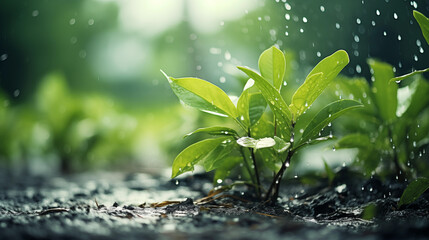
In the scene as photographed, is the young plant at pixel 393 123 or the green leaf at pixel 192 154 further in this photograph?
the young plant at pixel 393 123

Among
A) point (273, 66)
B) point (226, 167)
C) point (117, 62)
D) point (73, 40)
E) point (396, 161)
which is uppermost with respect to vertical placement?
point (73, 40)

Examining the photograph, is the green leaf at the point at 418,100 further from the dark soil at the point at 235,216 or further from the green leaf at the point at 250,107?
the green leaf at the point at 250,107

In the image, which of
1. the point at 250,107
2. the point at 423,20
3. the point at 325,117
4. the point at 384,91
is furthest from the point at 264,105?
the point at 384,91

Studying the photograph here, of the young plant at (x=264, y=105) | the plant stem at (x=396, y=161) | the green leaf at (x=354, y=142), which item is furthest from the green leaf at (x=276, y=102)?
the plant stem at (x=396, y=161)

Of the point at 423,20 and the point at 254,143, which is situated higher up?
the point at 423,20

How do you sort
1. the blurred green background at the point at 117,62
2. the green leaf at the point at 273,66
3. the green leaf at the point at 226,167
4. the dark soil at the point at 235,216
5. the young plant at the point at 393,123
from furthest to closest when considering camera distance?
the blurred green background at the point at 117,62
the young plant at the point at 393,123
the green leaf at the point at 226,167
the green leaf at the point at 273,66
the dark soil at the point at 235,216

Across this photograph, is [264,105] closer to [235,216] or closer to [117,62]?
[235,216]
